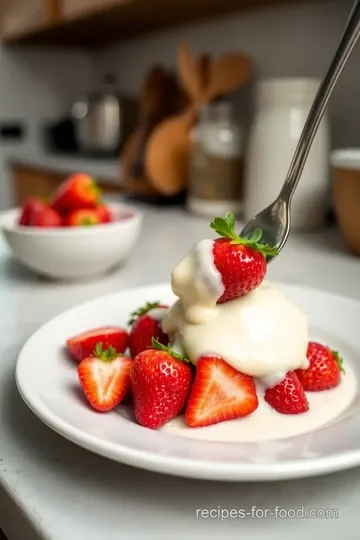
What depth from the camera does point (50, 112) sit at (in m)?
2.73

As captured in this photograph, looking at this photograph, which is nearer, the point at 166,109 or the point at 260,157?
the point at 260,157

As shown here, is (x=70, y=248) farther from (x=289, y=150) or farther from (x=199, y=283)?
(x=289, y=150)

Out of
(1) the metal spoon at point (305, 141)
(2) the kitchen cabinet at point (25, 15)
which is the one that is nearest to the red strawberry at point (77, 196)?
(1) the metal spoon at point (305, 141)

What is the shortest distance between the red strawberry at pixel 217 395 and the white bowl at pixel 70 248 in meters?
0.41

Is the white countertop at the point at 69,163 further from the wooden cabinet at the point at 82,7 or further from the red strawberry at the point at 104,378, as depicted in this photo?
the red strawberry at the point at 104,378

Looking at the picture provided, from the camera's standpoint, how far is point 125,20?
1892mm

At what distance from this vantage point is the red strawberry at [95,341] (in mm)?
562

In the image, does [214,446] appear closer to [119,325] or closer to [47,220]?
[119,325]

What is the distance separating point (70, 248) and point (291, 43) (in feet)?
2.92

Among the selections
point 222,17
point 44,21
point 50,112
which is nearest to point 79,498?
point 222,17

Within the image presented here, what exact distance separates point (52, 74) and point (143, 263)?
1932mm

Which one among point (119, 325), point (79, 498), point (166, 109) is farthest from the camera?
point (166, 109)

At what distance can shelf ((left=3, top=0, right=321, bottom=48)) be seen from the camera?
1.55 meters

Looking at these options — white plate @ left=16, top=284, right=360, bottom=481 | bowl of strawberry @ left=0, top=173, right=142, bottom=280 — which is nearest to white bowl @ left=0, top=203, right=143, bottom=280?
bowl of strawberry @ left=0, top=173, right=142, bottom=280
